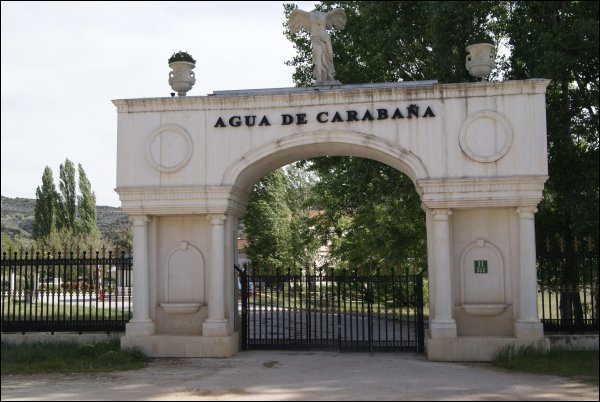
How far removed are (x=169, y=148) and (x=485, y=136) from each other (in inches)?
276

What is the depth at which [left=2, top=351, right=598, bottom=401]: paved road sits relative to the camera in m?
9.89

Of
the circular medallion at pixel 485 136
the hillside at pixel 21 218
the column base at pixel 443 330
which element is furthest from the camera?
the hillside at pixel 21 218

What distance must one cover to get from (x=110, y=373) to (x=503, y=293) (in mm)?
8275

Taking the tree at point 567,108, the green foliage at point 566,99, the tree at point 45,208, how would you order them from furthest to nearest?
the tree at point 45,208 → the green foliage at point 566,99 → the tree at point 567,108

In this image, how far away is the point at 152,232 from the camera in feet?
49.3

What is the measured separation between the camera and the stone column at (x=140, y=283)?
47.4ft

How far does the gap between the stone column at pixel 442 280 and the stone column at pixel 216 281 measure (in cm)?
457

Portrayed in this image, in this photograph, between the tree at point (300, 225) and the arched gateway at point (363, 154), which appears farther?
the tree at point (300, 225)

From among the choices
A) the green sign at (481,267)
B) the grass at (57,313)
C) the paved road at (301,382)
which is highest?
the green sign at (481,267)

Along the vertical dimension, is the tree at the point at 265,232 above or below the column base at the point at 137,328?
above

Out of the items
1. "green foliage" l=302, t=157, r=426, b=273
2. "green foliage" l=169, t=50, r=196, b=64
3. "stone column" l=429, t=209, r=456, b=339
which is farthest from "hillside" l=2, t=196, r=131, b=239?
"stone column" l=429, t=209, r=456, b=339

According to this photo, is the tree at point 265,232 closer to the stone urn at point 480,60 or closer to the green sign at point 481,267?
the green sign at point 481,267

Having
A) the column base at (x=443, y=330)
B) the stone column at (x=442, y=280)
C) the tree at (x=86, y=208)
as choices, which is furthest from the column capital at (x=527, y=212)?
the tree at (x=86, y=208)

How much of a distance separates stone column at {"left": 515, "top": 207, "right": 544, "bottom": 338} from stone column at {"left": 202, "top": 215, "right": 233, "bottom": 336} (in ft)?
20.7
